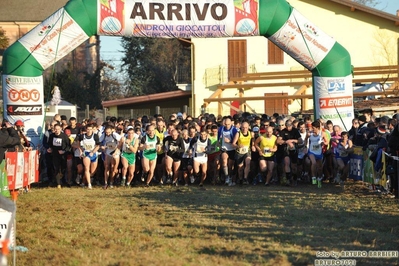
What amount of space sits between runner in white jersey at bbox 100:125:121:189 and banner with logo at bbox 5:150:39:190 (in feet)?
5.29

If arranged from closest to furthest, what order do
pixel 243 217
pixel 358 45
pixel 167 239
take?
pixel 167 239
pixel 243 217
pixel 358 45

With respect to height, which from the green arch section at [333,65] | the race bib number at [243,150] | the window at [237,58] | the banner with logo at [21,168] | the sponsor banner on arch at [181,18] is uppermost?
the window at [237,58]

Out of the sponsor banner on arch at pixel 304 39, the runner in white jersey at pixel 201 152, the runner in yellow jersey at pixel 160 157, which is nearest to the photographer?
the runner in white jersey at pixel 201 152

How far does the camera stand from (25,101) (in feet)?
62.3

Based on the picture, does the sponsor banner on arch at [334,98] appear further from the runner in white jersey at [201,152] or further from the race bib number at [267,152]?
the runner in white jersey at [201,152]

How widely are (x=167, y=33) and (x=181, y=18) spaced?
1.67 ft

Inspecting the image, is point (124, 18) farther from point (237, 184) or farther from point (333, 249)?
point (333, 249)

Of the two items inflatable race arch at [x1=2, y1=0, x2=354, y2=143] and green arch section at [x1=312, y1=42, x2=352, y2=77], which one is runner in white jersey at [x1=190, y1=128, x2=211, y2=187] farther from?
green arch section at [x1=312, y1=42, x2=352, y2=77]

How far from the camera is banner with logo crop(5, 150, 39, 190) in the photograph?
15.5 m

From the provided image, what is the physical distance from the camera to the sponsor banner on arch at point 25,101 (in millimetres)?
18922

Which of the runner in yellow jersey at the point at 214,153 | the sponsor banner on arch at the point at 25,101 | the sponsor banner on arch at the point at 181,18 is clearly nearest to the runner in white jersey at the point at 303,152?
the runner in yellow jersey at the point at 214,153

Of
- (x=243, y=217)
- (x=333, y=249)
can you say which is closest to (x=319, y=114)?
(x=243, y=217)

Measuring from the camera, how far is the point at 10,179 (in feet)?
50.9

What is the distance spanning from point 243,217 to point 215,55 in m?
29.0
